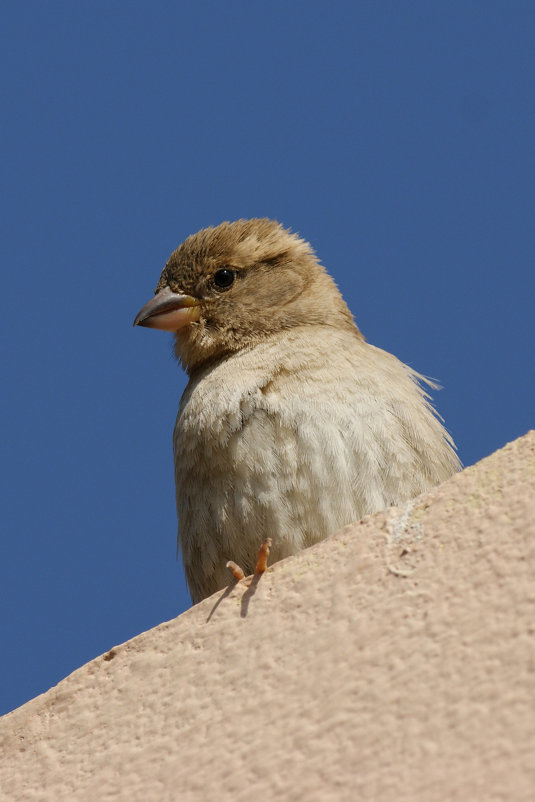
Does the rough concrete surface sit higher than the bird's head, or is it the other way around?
the bird's head

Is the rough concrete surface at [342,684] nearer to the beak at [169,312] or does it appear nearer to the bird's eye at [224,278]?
the beak at [169,312]

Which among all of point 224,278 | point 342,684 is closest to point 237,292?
point 224,278

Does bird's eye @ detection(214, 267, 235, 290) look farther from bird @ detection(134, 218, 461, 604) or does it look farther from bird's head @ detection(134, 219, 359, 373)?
bird @ detection(134, 218, 461, 604)

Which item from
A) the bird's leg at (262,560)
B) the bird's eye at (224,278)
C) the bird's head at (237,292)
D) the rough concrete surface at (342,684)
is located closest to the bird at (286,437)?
the bird's head at (237,292)

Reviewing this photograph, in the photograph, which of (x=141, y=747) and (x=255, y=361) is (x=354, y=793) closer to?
(x=141, y=747)

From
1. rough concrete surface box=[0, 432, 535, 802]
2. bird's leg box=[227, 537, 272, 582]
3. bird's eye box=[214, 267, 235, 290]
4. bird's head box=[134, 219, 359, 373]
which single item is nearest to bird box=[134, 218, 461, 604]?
bird's head box=[134, 219, 359, 373]

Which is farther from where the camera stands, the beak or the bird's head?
the beak

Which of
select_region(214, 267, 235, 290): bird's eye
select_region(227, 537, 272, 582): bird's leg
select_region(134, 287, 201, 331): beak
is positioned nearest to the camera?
select_region(227, 537, 272, 582): bird's leg

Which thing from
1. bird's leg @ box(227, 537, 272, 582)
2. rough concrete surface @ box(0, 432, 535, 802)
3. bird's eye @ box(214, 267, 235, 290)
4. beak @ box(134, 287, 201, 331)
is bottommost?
rough concrete surface @ box(0, 432, 535, 802)
